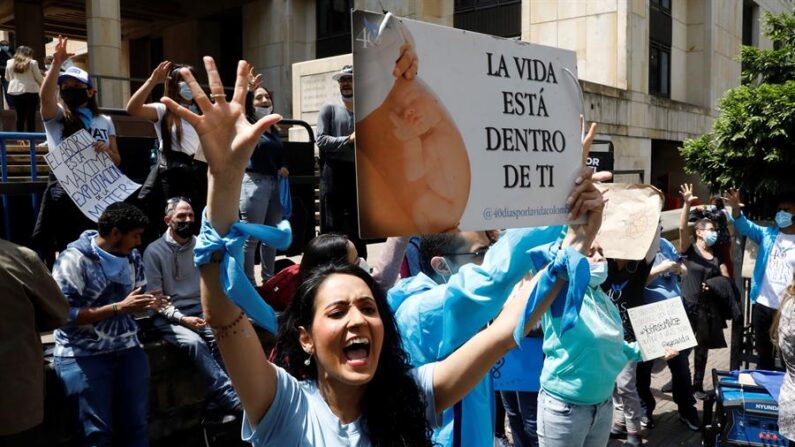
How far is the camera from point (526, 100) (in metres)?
2.40

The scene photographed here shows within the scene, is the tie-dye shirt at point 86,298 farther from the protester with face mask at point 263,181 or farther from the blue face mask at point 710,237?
the blue face mask at point 710,237

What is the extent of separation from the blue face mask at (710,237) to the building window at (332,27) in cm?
1745

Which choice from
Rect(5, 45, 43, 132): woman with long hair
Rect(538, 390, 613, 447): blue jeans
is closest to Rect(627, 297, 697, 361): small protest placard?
Rect(538, 390, 613, 447): blue jeans

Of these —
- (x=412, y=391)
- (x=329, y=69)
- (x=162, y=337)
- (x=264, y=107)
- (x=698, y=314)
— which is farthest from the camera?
(x=329, y=69)

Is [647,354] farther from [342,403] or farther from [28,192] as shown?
[28,192]

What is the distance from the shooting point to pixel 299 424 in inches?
79.3

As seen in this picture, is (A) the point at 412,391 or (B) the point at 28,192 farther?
(B) the point at 28,192

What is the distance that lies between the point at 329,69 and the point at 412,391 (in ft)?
38.0

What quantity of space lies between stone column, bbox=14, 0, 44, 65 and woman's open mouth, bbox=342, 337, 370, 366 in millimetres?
25411

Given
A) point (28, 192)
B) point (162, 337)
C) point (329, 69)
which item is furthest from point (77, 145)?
point (329, 69)

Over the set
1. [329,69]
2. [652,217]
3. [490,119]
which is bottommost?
[652,217]

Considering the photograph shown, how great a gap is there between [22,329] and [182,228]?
1.43 meters

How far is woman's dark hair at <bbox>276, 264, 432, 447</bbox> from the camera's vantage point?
81.4 inches

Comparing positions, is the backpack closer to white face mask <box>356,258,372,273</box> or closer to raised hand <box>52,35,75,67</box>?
white face mask <box>356,258,372,273</box>
